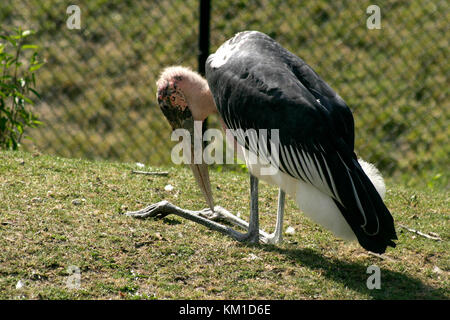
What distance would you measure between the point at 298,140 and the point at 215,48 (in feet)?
16.9

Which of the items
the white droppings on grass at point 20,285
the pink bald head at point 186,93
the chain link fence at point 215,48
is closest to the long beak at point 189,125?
the pink bald head at point 186,93

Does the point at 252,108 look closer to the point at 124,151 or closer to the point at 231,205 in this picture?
the point at 231,205

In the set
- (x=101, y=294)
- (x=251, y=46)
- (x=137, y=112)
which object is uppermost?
(x=251, y=46)

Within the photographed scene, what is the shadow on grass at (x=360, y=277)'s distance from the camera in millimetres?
3717

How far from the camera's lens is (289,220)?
4.86m

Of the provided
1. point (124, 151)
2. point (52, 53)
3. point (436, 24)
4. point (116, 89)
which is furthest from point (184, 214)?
point (436, 24)

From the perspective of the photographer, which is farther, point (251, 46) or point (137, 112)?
point (137, 112)

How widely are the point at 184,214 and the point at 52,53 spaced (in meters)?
5.55

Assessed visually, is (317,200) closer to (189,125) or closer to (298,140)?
(298,140)

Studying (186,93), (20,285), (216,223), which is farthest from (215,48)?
(20,285)

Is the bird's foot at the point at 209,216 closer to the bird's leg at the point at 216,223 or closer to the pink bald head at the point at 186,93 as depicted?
the bird's leg at the point at 216,223

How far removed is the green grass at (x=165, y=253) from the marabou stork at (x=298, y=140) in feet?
0.81

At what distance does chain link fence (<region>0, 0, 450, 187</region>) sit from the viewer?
858 cm

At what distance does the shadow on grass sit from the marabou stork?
0.74 ft
